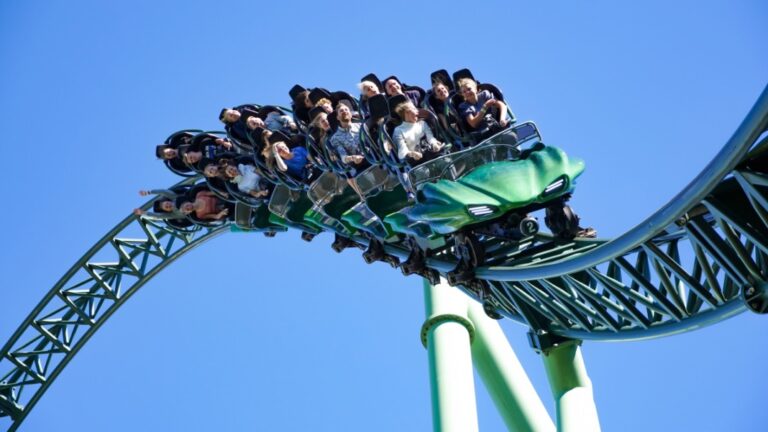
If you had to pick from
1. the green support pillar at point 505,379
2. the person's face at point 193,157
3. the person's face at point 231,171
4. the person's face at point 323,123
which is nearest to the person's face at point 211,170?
the person's face at point 231,171

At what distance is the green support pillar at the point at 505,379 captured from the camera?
804cm

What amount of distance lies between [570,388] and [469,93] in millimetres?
2207

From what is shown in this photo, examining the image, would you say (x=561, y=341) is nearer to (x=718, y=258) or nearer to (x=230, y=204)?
(x=718, y=258)

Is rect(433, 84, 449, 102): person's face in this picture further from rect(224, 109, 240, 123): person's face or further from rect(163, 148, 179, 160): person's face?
rect(163, 148, 179, 160): person's face

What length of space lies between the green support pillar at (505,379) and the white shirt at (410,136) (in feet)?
5.55

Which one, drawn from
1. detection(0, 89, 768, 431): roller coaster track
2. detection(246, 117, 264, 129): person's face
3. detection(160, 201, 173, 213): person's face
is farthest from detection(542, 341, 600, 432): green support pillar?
detection(160, 201, 173, 213): person's face

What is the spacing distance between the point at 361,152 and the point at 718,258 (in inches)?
132

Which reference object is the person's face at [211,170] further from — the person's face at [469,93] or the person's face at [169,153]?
the person's face at [469,93]

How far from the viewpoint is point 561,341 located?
7211mm

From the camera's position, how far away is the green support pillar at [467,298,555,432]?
804 centimetres

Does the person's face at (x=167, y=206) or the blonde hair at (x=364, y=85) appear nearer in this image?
the blonde hair at (x=364, y=85)

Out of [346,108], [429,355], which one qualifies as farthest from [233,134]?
[429,355]

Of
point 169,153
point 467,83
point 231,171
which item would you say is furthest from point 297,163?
point 169,153

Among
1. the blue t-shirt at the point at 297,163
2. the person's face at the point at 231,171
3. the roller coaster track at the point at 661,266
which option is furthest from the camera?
the person's face at the point at 231,171
